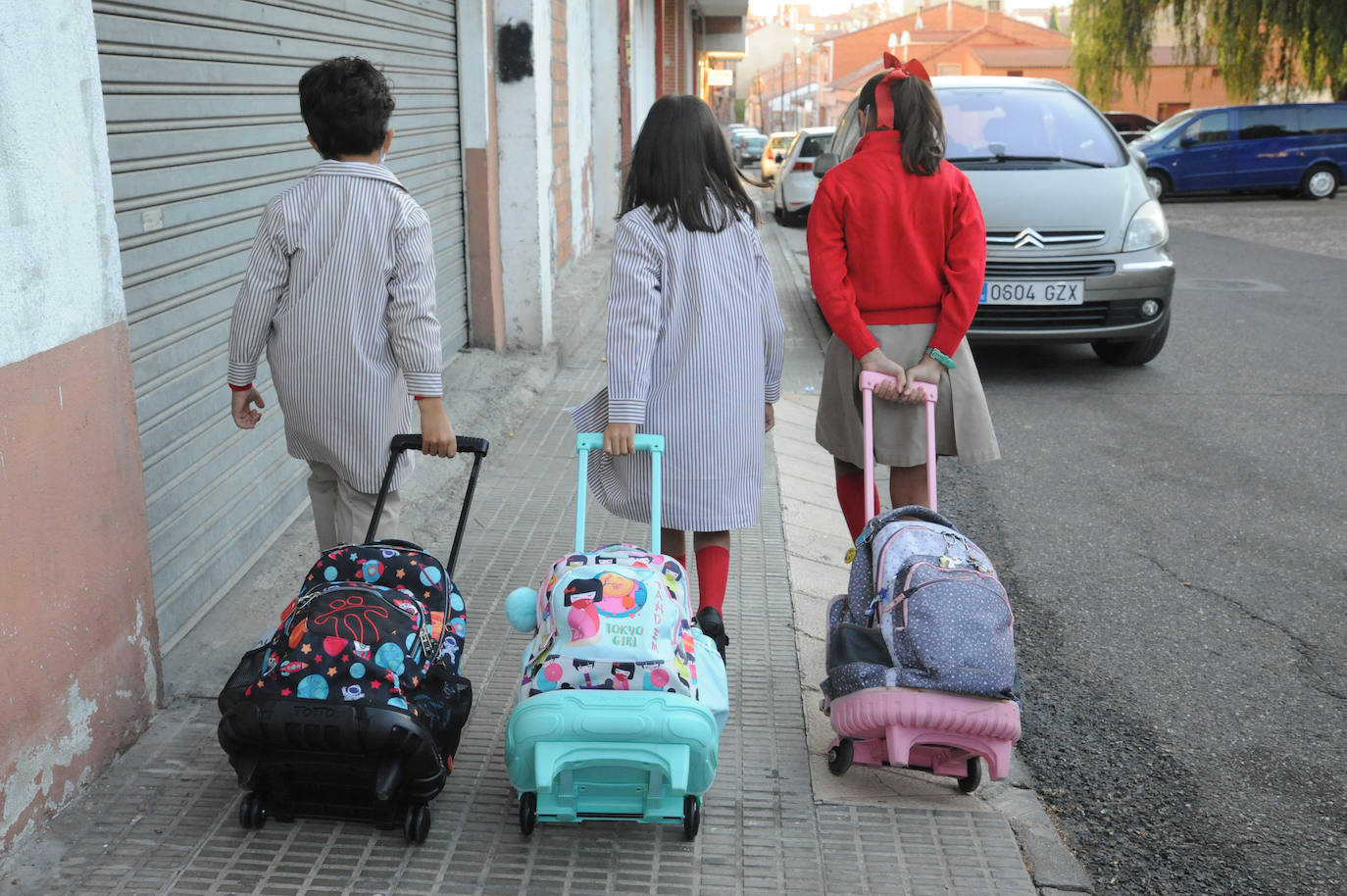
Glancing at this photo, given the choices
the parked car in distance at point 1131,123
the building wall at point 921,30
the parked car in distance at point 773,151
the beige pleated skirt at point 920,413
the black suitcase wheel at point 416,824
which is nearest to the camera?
the black suitcase wheel at point 416,824

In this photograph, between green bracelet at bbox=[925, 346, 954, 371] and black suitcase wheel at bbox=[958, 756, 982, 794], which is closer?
black suitcase wheel at bbox=[958, 756, 982, 794]

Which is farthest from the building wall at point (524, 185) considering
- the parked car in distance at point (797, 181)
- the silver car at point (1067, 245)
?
the parked car in distance at point (797, 181)

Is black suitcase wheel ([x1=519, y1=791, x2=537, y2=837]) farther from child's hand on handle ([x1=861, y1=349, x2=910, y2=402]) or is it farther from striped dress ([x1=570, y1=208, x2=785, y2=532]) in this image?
child's hand on handle ([x1=861, y1=349, x2=910, y2=402])

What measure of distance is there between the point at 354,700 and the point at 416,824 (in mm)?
424

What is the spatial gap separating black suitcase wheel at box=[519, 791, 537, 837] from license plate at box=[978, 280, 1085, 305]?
18.8 feet

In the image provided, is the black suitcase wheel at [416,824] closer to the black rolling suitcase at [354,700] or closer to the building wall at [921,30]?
the black rolling suitcase at [354,700]

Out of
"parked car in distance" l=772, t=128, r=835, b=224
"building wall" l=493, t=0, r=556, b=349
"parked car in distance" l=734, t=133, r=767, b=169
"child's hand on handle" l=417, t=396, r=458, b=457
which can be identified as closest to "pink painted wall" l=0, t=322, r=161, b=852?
"child's hand on handle" l=417, t=396, r=458, b=457

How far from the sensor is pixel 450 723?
9.30 feet

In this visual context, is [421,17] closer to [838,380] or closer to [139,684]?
[838,380]

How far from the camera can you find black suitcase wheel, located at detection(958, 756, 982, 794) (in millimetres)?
3031

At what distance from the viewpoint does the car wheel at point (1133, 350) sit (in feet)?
27.3

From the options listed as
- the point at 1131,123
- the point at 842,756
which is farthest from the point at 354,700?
the point at 1131,123

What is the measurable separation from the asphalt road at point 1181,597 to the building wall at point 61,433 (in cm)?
241

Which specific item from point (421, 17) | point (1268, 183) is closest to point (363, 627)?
point (421, 17)
